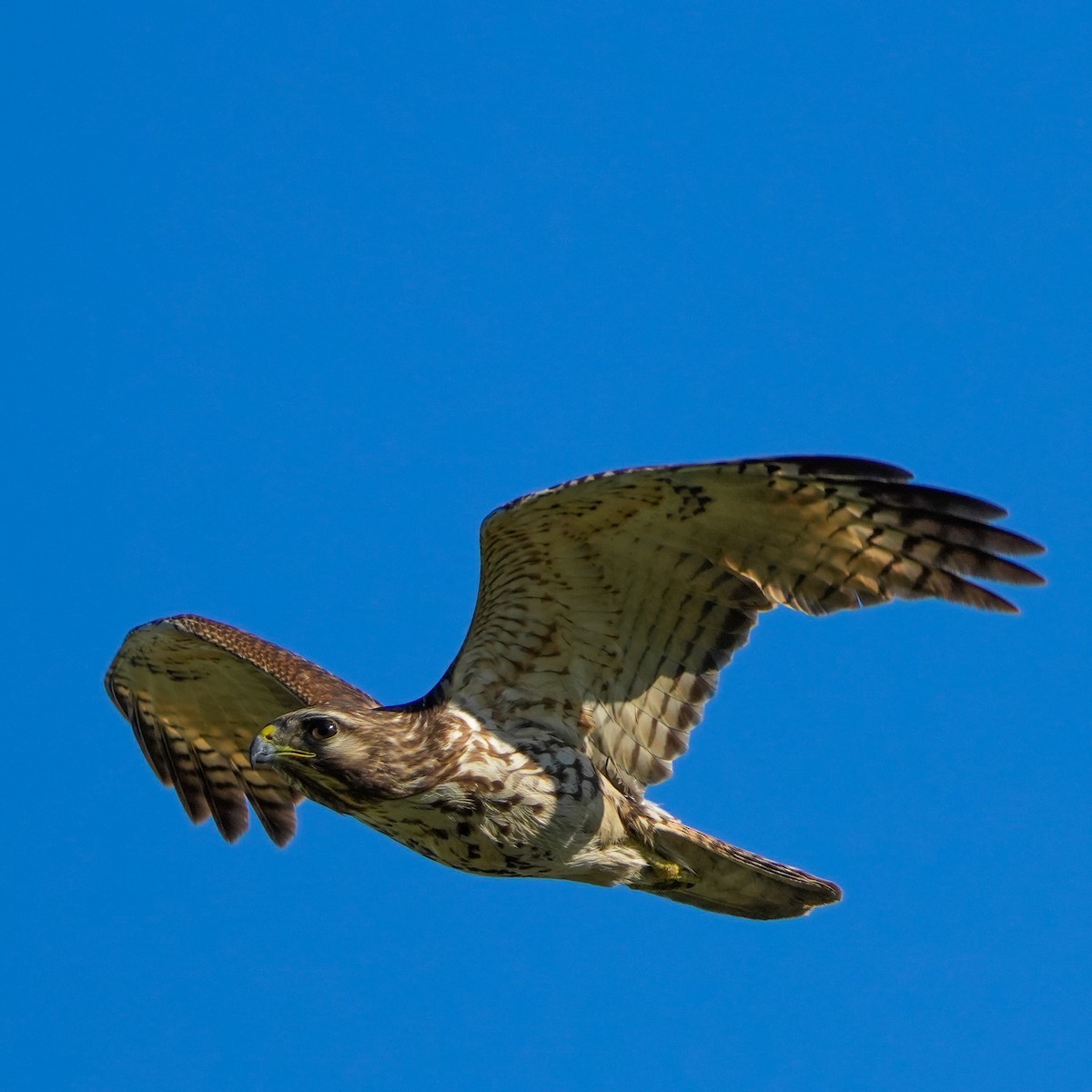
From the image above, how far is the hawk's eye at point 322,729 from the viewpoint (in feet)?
28.1

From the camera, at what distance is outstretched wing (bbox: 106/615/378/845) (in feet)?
34.4

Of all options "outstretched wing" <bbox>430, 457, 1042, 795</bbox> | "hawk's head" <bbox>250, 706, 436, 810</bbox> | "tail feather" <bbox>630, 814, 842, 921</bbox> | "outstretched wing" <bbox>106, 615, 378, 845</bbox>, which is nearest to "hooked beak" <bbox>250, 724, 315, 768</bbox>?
"hawk's head" <bbox>250, 706, 436, 810</bbox>

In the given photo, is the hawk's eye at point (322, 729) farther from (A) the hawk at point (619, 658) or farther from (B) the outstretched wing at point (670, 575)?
(B) the outstretched wing at point (670, 575)

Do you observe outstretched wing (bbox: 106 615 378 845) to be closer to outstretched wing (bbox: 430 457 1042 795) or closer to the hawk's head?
the hawk's head

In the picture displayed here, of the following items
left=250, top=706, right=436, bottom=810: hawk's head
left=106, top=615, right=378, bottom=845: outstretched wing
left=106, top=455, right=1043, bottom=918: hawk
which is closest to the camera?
left=106, top=455, right=1043, bottom=918: hawk

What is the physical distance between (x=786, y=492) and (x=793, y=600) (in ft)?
1.75

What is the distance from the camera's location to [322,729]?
856 cm

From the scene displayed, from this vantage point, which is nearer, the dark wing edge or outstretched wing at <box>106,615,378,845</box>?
the dark wing edge

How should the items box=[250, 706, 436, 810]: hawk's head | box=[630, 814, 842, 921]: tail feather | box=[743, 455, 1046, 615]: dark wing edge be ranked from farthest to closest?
box=[630, 814, 842, 921]: tail feather
box=[250, 706, 436, 810]: hawk's head
box=[743, 455, 1046, 615]: dark wing edge

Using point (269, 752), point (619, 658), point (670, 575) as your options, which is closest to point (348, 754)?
point (269, 752)

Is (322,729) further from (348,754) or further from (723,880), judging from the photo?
(723,880)

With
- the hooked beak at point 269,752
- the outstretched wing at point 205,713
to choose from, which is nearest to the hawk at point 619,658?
the hooked beak at point 269,752

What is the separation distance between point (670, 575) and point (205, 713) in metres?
3.79

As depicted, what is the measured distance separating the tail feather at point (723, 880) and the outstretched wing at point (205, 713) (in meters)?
2.37
